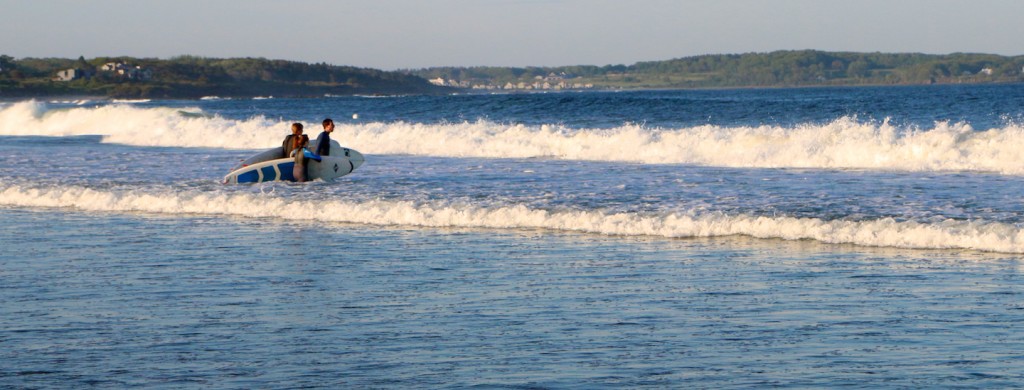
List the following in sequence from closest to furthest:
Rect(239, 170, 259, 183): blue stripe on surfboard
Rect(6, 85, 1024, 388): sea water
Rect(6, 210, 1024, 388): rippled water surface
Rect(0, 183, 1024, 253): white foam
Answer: Rect(6, 210, 1024, 388): rippled water surface < Rect(6, 85, 1024, 388): sea water < Rect(0, 183, 1024, 253): white foam < Rect(239, 170, 259, 183): blue stripe on surfboard

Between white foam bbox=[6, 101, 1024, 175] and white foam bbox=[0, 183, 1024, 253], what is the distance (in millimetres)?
9376

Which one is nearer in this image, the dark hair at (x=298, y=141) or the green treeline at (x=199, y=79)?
the dark hair at (x=298, y=141)

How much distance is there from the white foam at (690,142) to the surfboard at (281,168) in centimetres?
725

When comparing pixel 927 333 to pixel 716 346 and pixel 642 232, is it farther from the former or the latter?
pixel 642 232

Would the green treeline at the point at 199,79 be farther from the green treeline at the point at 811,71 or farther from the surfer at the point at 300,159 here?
the surfer at the point at 300,159

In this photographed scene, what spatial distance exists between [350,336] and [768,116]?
139 ft

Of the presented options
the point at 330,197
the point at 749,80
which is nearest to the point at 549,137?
the point at 330,197

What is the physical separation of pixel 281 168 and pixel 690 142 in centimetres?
1063

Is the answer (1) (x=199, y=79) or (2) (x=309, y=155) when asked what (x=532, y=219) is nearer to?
(2) (x=309, y=155)

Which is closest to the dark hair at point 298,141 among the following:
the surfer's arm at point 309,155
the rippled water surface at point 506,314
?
the surfer's arm at point 309,155

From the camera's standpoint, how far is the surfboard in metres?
20.5

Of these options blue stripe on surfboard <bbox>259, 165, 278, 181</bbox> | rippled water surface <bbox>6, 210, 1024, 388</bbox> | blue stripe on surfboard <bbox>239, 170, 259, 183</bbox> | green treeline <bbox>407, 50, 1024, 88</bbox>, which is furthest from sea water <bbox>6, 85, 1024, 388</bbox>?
green treeline <bbox>407, 50, 1024, 88</bbox>

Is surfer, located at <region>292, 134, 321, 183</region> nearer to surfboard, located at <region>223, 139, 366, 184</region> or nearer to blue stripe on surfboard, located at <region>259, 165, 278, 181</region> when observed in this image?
surfboard, located at <region>223, 139, 366, 184</region>

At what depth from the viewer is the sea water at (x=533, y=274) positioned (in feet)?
23.9
